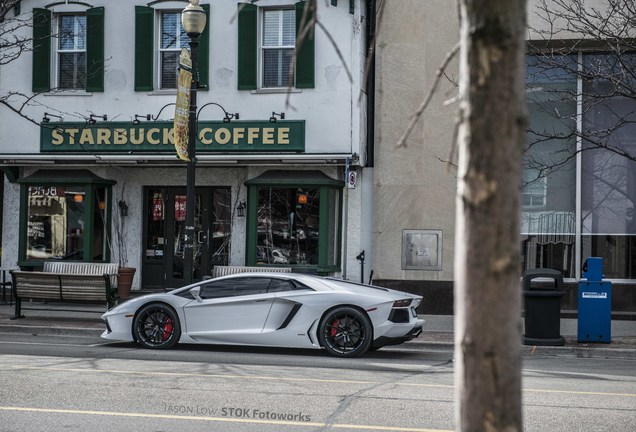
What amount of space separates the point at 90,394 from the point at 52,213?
12.8 meters

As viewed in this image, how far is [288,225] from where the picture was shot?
20.2 m

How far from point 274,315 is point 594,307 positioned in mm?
5210

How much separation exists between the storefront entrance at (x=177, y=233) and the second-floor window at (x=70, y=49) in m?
3.12

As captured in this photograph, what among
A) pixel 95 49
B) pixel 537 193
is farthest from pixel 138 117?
pixel 537 193

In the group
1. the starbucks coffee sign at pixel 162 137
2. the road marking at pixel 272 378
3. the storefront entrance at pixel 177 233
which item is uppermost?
the starbucks coffee sign at pixel 162 137

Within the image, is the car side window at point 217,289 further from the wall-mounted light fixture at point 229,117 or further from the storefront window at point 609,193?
the storefront window at point 609,193

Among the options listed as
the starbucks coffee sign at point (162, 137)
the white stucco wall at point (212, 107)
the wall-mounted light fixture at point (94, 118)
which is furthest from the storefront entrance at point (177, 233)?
the wall-mounted light fixture at point (94, 118)

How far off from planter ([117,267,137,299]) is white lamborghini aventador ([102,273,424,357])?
587 centimetres

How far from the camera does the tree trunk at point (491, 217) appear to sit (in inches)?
105

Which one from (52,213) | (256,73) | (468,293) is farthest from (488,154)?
(52,213)

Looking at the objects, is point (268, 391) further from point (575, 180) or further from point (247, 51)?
point (247, 51)

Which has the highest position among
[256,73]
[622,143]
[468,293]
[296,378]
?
[256,73]

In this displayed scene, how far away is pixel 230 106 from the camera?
20.1 meters

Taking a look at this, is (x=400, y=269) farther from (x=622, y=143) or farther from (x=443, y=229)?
(x=622, y=143)
